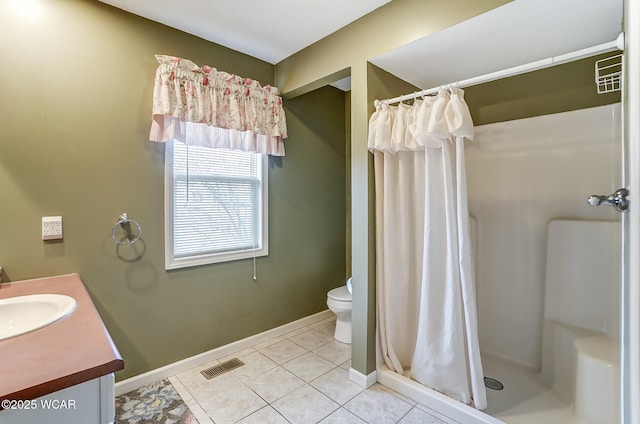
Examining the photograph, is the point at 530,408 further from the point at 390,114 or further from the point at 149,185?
the point at 149,185

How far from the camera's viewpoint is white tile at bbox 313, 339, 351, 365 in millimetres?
2395

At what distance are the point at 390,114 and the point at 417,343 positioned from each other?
149cm

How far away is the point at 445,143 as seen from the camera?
5.81ft

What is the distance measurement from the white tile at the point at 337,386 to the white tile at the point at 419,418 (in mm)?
349

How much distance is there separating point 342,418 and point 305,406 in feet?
0.79

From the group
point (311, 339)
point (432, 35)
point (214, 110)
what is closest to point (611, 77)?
point (432, 35)

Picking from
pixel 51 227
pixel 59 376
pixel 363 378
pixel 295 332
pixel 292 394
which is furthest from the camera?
pixel 295 332

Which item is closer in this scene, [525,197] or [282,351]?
[525,197]

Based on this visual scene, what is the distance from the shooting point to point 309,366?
2.29 m

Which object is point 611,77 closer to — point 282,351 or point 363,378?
point 363,378

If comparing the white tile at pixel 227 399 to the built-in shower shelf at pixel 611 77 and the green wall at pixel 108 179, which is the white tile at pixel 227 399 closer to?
the green wall at pixel 108 179

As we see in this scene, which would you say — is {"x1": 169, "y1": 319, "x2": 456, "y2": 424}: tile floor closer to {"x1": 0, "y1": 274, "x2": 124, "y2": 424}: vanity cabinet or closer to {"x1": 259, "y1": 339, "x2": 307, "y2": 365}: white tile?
{"x1": 259, "y1": 339, "x2": 307, "y2": 365}: white tile

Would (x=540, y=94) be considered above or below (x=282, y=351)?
above

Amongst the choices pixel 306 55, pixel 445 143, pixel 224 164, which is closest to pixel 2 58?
pixel 224 164
